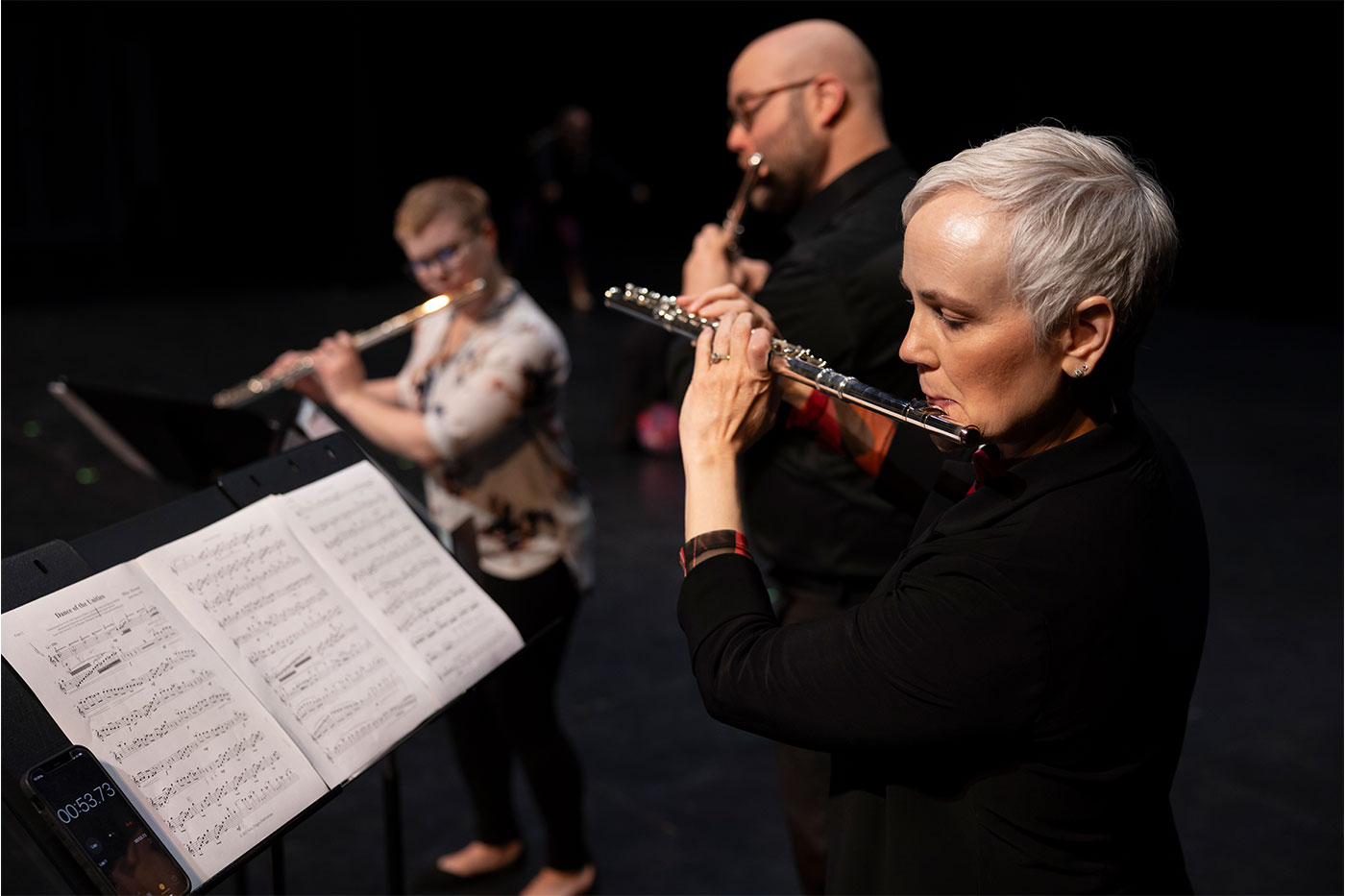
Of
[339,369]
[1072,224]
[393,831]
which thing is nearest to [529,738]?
[393,831]

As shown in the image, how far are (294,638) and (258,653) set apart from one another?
0.05 metres

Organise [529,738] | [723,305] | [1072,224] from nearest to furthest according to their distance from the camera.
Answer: [1072,224]
[723,305]
[529,738]

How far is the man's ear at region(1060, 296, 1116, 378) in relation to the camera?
3.40ft

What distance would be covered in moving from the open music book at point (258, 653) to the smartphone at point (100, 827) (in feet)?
0.06

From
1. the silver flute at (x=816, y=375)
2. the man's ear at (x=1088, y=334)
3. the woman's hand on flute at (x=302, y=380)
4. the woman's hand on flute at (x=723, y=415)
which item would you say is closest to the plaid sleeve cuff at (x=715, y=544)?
the woman's hand on flute at (x=723, y=415)

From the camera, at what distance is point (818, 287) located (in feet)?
6.18

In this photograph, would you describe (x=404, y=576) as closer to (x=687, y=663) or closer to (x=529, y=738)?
(x=529, y=738)

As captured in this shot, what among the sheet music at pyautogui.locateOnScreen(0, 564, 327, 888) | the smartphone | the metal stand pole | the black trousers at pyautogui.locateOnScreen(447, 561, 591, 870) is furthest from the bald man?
the smartphone

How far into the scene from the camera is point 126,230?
11.8 meters

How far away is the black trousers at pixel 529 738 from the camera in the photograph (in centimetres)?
242

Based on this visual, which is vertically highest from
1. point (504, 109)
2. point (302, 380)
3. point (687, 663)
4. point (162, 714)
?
point (162, 714)

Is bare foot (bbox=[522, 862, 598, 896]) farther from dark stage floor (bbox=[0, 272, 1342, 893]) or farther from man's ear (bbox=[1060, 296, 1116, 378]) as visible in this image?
man's ear (bbox=[1060, 296, 1116, 378])

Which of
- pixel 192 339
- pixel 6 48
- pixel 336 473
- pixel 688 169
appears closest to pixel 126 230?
pixel 6 48

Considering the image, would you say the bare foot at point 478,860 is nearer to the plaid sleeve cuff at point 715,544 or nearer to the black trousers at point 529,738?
the black trousers at point 529,738
